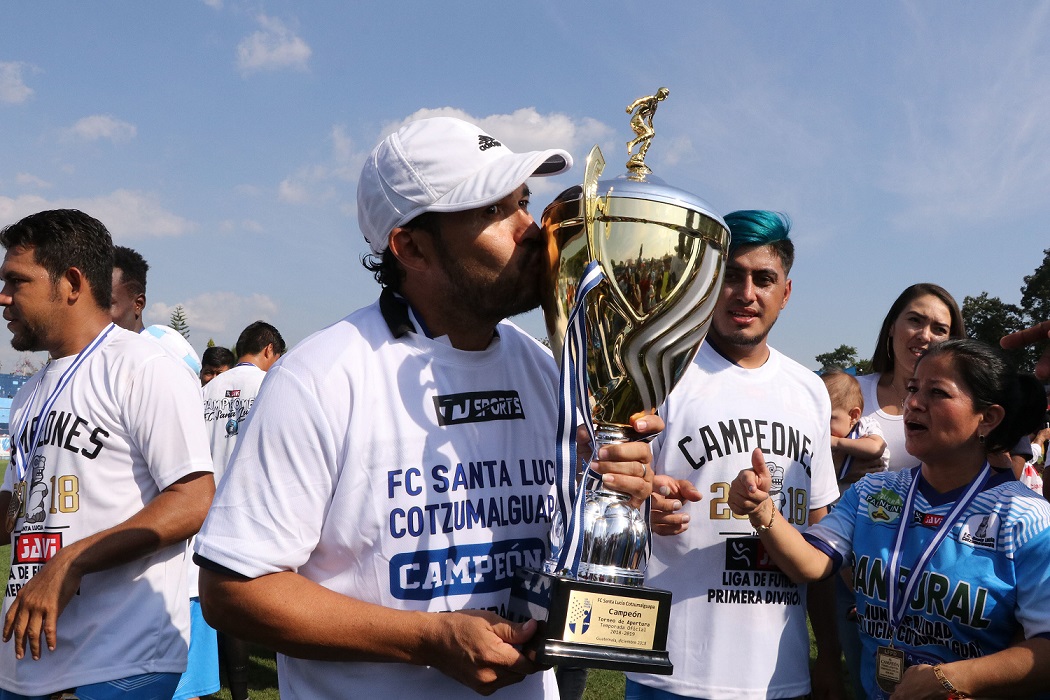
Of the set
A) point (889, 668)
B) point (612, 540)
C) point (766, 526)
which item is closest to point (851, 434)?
point (889, 668)

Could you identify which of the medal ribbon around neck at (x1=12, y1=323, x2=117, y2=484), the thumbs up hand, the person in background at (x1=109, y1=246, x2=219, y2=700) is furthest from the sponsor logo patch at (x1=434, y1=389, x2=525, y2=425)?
the medal ribbon around neck at (x1=12, y1=323, x2=117, y2=484)

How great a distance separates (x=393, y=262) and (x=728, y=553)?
1.42 meters

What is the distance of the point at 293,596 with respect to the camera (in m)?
1.51

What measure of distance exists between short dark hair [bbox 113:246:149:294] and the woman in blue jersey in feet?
12.4

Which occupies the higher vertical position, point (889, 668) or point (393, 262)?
point (393, 262)

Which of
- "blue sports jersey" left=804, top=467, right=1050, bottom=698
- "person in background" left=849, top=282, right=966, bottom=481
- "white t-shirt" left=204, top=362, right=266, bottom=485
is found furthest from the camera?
"white t-shirt" left=204, top=362, right=266, bottom=485

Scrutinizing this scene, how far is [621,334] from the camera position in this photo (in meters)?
1.78

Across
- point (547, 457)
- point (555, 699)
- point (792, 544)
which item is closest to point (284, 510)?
point (547, 457)

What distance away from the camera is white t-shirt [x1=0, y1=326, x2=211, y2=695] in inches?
102

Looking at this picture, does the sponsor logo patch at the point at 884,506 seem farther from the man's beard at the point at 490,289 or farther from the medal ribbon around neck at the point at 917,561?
the man's beard at the point at 490,289

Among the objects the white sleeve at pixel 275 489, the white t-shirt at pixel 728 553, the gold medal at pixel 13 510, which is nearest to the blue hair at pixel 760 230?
the white t-shirt at pixel 728 553

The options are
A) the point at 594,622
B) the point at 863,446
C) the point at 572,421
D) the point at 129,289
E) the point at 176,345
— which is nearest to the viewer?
the point at 594,622

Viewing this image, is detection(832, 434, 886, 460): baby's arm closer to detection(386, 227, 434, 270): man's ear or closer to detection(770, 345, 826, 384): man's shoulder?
detection(770, 345, 826, 384): man's shoulder

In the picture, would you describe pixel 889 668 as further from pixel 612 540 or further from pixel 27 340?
pixel 27 340
